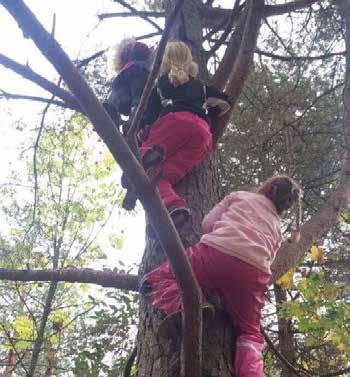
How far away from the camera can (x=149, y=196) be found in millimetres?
1452

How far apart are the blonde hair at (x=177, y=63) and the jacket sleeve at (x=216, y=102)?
0.59 ft

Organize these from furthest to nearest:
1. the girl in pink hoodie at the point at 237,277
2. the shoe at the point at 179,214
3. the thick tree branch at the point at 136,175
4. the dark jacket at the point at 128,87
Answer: the dark jacket at the point at 128,87, the shoe at the point at 179,214, the girl in pink hoodie at the point at 237,277, the thick tree branch at the point at 136,175

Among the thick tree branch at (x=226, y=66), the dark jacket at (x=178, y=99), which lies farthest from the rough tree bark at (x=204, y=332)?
the thick tree branch at (x=226, y=66)

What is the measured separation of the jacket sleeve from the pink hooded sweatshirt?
726 millimetres

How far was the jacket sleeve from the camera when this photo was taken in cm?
286

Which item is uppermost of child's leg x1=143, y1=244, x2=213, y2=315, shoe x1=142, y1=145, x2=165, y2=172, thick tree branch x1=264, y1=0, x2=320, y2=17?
thick tree branch x1=264, y1=0, x2=320, y2=17

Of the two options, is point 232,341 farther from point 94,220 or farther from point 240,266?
point 94,220

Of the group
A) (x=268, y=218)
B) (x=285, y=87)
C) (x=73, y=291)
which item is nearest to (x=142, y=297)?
(x=268, y=218)

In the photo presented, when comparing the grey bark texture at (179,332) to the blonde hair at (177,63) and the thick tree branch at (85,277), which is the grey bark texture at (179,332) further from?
the blonde hair at (177,63)

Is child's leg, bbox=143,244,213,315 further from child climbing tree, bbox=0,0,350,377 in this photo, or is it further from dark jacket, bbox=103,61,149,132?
dark jacket, bbox=103,61,149,132

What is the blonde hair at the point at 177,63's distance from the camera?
2.65 m

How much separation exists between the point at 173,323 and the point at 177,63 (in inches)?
57.8

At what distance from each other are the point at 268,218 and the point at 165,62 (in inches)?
41.4

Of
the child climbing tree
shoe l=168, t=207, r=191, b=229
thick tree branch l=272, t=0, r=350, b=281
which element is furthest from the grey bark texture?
thick tree branch l=272, t=0, r=350, b=281
